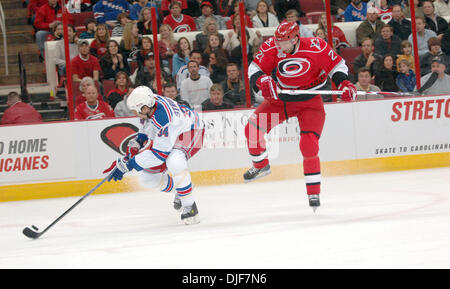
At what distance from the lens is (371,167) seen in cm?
767

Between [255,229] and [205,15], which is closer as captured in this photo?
[255,229]

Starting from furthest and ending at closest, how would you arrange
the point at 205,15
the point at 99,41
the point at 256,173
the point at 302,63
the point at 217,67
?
the point at 205,15 → the point at 99,41 → the point at 217,67 → the point at 256,173 → the point at 302,63

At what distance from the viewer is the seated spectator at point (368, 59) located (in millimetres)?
7613

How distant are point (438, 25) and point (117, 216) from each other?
458 cm

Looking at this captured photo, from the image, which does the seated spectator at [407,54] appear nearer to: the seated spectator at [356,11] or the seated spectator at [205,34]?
the seated spectator at [356,11]

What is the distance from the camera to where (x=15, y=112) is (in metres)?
7.30

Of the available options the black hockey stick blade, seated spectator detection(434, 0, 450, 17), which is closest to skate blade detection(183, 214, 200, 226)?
the black hockey stick blade

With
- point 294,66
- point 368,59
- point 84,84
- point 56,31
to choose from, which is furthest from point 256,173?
point 56,31

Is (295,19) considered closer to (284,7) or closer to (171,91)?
Result: (284,7)

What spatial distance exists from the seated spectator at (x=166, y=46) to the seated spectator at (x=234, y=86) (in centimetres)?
67

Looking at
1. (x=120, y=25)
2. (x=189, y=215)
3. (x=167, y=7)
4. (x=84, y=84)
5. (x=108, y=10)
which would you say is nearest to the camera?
(x=189, y=215)

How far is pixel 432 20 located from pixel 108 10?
411 centimetres

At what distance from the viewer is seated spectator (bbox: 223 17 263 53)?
24.7 feet

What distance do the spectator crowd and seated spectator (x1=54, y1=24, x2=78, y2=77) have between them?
0.01 metres
